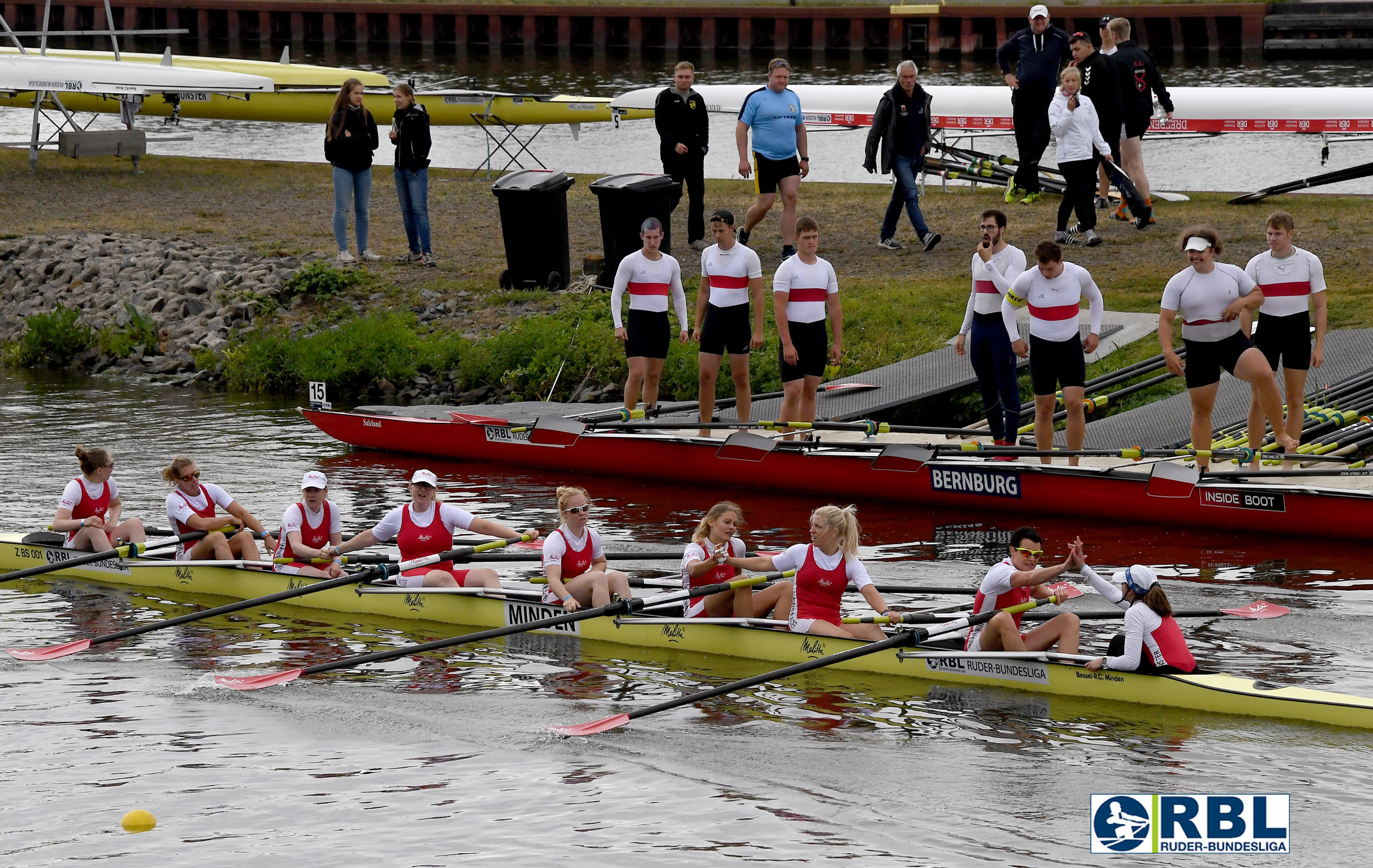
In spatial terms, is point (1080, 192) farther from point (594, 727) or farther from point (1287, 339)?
point (594, 727)

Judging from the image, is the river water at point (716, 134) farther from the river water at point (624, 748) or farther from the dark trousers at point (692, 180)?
the river water at point (624, 748)

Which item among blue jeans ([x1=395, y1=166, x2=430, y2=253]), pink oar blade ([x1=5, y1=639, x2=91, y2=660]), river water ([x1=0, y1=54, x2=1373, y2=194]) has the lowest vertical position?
pink oar blade ([x1=5, y1=639, x2=91, y2=660])

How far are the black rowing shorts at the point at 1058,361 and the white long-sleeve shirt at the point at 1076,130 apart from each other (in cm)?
571

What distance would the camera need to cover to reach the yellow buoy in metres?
9.18

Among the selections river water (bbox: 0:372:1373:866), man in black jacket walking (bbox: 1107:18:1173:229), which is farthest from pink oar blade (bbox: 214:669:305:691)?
man in black jacket walking (bbox: 1107:18:1173:229)

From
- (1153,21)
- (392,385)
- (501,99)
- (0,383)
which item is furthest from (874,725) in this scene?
(1153,21)

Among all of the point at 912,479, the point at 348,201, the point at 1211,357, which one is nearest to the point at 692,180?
the point at 348,201

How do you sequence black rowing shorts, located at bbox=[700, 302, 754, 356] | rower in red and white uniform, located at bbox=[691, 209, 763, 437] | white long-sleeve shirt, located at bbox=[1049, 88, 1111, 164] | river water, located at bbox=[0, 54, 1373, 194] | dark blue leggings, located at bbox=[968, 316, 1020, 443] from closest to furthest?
dark blue leggings, located at bbox=[968, 316, 1020, 443] → rower in red and white uniform, located at bbox=[691, 209, 763, 437] → black rowing shorts, located at bbox=[700, 302, 754, 356] → white long-sleeve shirt, located at bbox=[1049, 88, 1111, 164] → river water, located at bbox=[0, 54, 1373, 194]

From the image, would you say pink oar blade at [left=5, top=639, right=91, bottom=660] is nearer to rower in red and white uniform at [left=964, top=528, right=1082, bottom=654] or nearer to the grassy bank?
rower in red and white uniform at [left=964, top=528, right=1082, bottom=654]

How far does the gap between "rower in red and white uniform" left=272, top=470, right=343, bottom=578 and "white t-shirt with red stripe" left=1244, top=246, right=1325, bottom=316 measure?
24.8ft

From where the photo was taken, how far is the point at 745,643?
Answer: 455 inches

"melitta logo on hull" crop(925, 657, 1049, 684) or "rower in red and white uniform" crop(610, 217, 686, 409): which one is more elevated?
"rower in red and white uniform" crop(610, 217, 686, 409)

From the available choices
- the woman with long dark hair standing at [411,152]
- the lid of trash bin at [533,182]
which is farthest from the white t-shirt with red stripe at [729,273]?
the woman with long dark hair standing at [411,152]

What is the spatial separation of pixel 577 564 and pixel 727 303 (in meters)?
3.86
